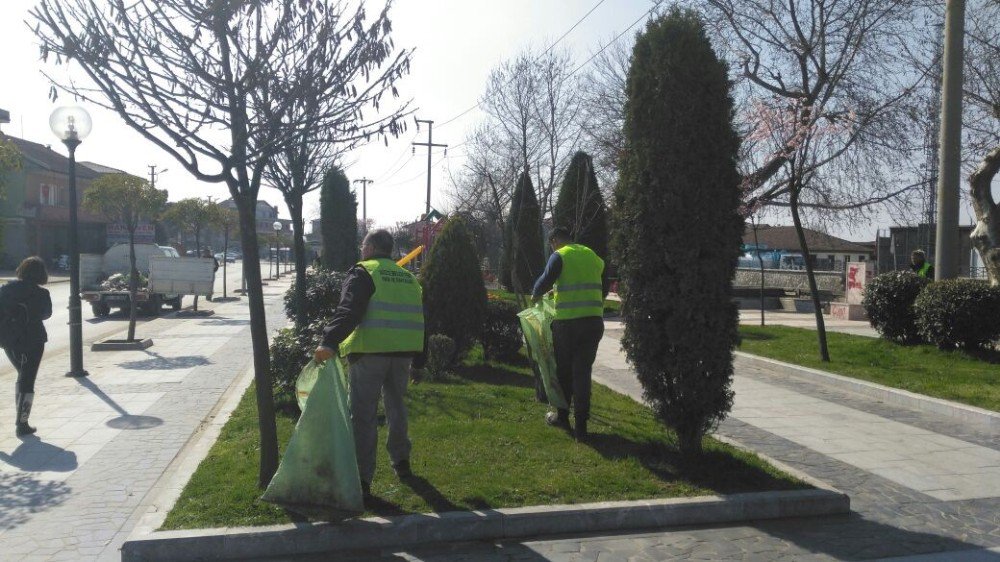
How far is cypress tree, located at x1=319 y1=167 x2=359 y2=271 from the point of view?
2206cm

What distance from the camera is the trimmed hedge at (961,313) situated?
1181cm

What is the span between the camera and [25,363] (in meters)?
7.98

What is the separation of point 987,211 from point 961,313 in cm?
295

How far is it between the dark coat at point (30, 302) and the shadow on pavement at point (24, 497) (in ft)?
6.03

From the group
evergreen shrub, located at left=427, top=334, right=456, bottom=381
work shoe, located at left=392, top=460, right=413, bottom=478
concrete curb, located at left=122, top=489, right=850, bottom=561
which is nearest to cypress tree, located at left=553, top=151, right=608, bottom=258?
evergreen shrub, located at left=427, top=334, right=456, bottom=381

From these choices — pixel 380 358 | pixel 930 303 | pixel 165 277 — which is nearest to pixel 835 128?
pixel 930 303

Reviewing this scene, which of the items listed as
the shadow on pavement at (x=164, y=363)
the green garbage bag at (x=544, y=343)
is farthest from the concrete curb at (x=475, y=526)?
the shadow on pavement at (x=164, y=363)

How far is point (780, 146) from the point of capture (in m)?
13.8

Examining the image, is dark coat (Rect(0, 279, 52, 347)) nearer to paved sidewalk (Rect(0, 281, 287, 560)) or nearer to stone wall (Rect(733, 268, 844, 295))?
paved sidewalk (Rect(0, 281, 287, 560))

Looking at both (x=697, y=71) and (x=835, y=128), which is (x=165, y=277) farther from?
(x=697, y=71)

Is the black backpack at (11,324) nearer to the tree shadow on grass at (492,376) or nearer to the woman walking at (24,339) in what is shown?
the woman walking at (24,339)

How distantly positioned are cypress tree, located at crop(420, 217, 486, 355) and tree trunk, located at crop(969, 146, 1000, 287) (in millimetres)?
8453

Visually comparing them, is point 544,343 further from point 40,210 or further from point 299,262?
point 40,210

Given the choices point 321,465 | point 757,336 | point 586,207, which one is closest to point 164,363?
point 321,465
